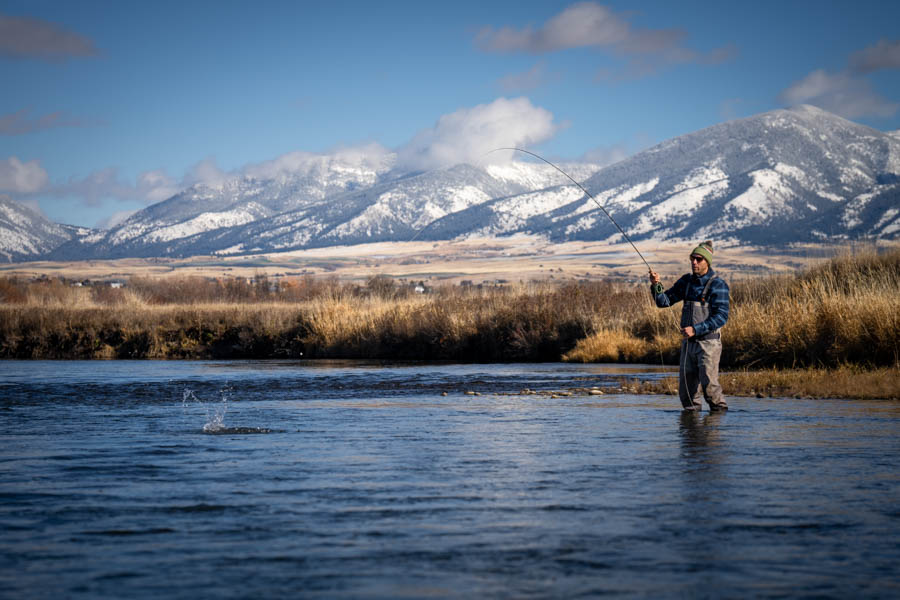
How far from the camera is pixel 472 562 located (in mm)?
6539

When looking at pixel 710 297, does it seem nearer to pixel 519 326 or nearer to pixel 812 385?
pixel 812 385

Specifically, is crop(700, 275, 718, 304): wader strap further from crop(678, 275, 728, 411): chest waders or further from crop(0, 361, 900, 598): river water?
crop(0, 361, 900, 598): river water

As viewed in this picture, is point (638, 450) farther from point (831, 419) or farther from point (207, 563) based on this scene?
point (207, 563)

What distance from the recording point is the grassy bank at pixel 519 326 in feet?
72.2

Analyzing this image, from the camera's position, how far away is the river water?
618 cm

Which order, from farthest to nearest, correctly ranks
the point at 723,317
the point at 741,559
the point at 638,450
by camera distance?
the point at 723,317 < the point at 638,450 < the point at 741,559

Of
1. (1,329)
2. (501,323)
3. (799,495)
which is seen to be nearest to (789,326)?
(501,323)

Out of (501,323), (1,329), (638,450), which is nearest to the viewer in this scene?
(638,450)

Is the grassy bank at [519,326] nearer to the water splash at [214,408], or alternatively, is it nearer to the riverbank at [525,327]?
the riverbank at [525,327]

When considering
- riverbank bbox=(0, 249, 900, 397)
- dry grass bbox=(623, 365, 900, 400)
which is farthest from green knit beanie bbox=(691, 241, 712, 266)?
riverbank bbox=(0, 249, 900, 397)

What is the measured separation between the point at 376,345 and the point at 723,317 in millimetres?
23480

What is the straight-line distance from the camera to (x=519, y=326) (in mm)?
33000

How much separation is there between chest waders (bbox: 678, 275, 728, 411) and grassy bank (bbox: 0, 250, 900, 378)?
6618 mm

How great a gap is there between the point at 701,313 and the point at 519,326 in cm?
1952
